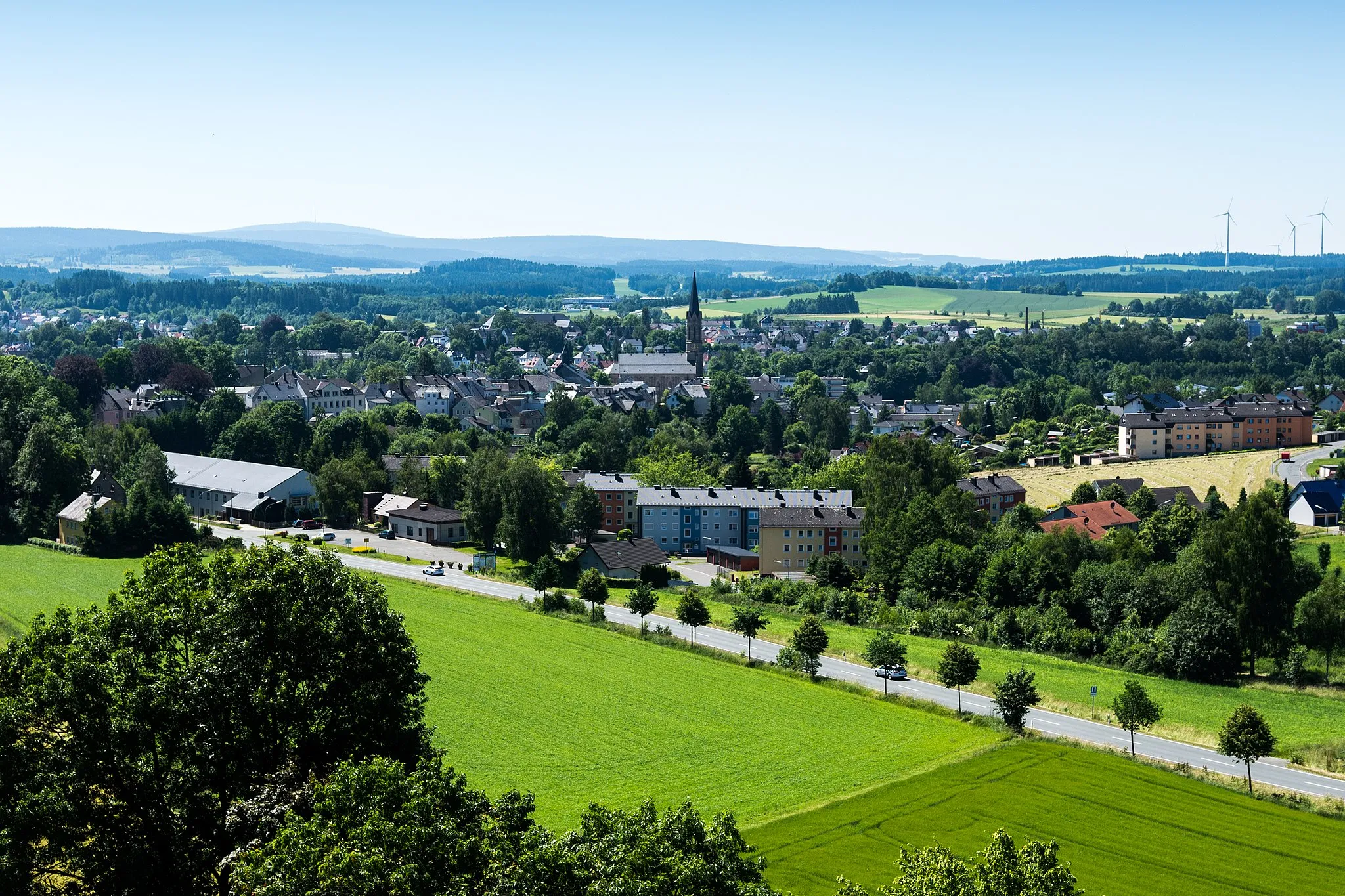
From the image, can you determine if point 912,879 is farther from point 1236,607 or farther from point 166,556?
point 1236,607

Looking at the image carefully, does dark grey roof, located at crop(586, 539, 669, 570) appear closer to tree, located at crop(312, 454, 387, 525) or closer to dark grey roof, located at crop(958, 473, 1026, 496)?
tree, located at crop(312, 454, 387, 525)

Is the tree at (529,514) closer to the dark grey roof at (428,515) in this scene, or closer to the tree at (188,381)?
the dark grey roof at (428,515)

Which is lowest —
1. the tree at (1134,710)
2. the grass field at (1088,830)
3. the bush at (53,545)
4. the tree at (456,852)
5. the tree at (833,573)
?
the tree at (833,573)

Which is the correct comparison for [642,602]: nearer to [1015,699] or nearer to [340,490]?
[1015,699]

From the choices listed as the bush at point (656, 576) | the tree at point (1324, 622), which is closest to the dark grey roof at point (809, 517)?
the bush at point (656, 576)

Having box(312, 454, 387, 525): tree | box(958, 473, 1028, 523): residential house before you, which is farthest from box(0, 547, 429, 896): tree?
box(958, 473, 1028, 523): residential house

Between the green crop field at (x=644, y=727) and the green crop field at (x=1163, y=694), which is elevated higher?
the green crop field at (x=644, y=727)

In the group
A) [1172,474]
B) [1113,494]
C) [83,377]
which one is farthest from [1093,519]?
[83,377]

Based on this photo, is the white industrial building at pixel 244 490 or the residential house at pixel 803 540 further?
the white industrial building at pixel 244 490
